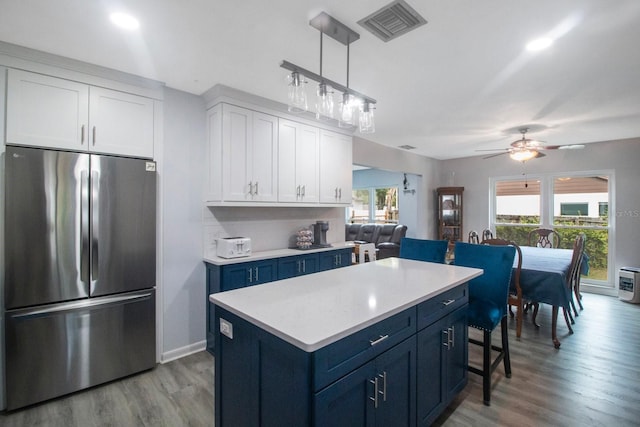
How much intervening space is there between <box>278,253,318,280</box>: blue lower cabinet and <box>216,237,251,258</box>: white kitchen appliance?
407 mm

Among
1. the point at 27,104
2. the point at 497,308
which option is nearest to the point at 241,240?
the point at 27,104

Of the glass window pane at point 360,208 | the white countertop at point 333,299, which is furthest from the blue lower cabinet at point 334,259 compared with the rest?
the glass window pane at point 360,208

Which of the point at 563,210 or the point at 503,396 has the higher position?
the point at 563,210

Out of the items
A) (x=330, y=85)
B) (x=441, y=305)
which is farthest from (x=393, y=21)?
(x=441, y=305)

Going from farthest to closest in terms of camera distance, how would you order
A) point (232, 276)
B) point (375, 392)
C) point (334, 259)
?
point (334, 259) → point (232, 276) → point (375, 392)

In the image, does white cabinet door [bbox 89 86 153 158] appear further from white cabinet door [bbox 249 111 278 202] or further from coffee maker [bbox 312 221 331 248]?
coffee maker [bbox 312 221 331 248]

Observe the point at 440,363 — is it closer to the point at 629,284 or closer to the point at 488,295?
the point at 488,295

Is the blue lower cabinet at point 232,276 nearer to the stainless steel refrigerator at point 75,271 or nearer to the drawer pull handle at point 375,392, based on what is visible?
the stainless steel refrigerator at point 75,271

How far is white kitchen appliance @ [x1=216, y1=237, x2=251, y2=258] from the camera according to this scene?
3.04 meters

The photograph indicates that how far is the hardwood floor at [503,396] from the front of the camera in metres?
2.12

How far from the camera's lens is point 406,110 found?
365 centimetres

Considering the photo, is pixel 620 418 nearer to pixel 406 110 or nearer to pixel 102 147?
pixel 406 110

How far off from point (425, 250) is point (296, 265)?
4.55 ft

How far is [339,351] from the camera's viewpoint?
127 centimetres
